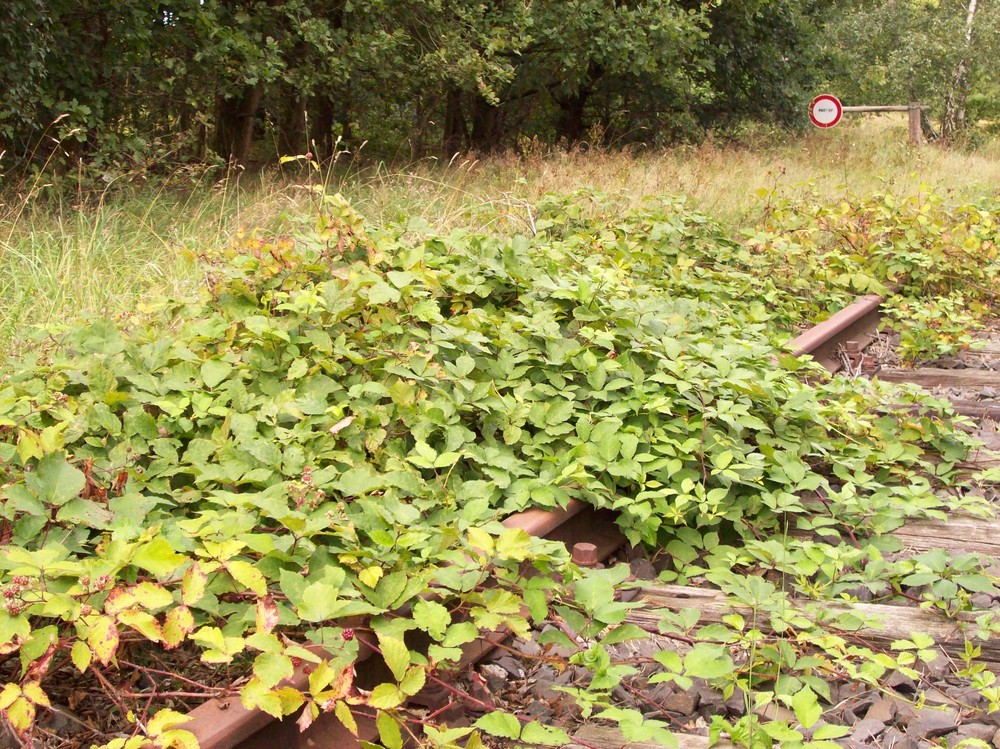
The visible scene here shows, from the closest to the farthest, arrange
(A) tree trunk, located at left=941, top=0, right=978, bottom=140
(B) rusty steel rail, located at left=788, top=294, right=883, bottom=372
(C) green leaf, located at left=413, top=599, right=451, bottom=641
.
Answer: (C) green leaf, located at left=413, top=599, right=451, bottom=641 → (B) rusty steel rail, located at left=788, top=294, right=883, bottom=372 → (A) tree trunk, located at left=941, top=0, right=978, bottom=140

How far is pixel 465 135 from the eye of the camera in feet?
58.5

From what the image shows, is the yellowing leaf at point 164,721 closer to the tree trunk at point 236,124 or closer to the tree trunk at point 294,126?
the tree trunk at point 236,124

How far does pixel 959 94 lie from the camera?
31.4 metres

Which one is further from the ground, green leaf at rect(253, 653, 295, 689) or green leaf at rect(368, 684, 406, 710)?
green leaf at rect(253, 653, 295, 689)

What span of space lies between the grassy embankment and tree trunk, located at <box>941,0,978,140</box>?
53.3ft

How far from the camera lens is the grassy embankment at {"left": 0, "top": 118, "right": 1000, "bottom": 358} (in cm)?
542

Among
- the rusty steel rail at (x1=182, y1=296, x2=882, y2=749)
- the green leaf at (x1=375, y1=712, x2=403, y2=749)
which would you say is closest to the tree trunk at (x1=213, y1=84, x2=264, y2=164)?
the rusty steel rail at (x1=182, y1=296, x2=882, y2=749)

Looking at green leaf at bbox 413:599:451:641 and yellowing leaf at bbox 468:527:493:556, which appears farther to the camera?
yellowing leaf at bbox 468:527:493:556

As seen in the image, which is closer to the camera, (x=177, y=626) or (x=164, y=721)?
(x=164, y=721)

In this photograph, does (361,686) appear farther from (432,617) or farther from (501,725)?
(501,725)

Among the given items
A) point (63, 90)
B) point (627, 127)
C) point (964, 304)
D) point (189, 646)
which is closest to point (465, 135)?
point (627, 127)

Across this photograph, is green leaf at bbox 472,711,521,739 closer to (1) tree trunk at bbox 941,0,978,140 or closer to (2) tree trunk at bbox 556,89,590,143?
(2) tree trunk at bbox 556,89,590,143

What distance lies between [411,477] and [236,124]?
10457mm

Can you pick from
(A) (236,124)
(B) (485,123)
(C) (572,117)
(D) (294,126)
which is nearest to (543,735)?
(A) (236,124)
